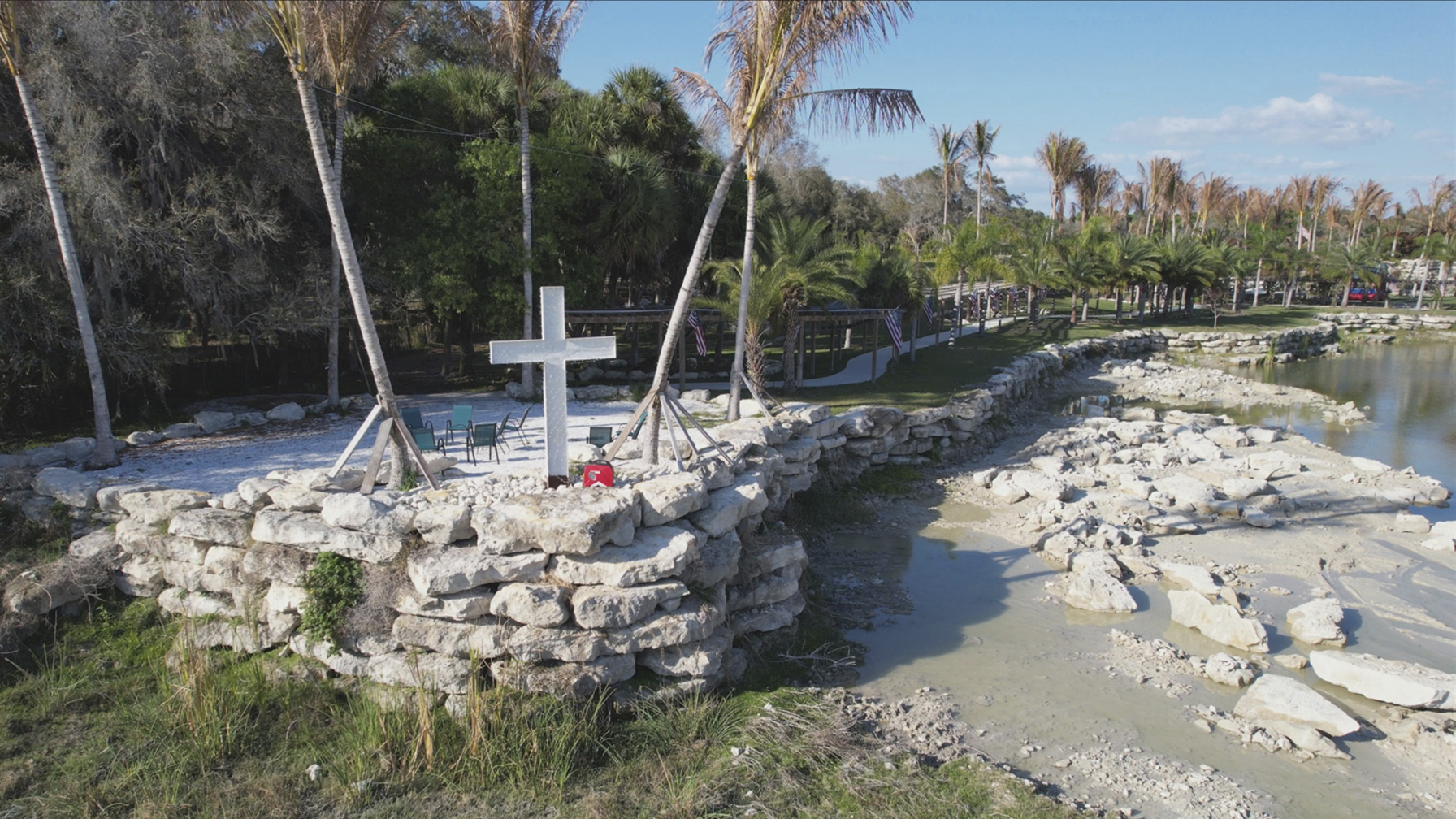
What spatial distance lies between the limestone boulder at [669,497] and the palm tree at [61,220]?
7.97 m

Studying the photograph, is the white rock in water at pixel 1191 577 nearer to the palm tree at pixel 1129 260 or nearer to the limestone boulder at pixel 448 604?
the limestone boulder at pixel 448 604

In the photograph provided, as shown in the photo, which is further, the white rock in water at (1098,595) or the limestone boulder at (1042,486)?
the limestone boulder at (1042,486)

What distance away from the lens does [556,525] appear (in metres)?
8.80

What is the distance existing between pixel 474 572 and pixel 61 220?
816 cm

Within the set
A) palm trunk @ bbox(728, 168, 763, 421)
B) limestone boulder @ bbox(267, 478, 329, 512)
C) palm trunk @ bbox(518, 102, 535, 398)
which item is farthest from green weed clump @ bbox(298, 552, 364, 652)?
palm trunk @ bbox(518, 102, 535, 398)

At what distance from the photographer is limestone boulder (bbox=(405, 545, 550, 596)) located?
8688 millimetres

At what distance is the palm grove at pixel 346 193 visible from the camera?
1197 centimetres

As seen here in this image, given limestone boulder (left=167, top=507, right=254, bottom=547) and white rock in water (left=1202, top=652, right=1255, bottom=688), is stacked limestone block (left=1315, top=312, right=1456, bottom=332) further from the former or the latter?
limestone boulder (left=167, top=507, right=254, bottom=547)

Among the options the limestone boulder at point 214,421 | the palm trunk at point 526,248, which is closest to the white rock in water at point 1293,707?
the palm trunk at point 526,248

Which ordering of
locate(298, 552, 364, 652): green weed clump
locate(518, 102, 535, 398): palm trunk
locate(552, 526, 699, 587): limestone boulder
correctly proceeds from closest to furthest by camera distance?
locate(552, 526, 699, 587): limestone boulder → locate(298, 552, 364, 652): green weed clump → locate(518, 102, 535, 398): palm trunk

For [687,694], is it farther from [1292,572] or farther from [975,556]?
[1292,572]

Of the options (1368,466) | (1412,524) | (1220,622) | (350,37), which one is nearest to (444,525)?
(350,37)

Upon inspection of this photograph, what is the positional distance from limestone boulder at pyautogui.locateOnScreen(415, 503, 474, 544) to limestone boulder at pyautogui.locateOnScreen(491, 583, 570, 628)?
854mm

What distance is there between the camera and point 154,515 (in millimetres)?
10289
